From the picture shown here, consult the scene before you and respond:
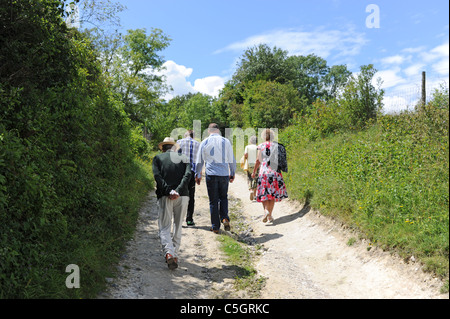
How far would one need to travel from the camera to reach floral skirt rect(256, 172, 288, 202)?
342 inches

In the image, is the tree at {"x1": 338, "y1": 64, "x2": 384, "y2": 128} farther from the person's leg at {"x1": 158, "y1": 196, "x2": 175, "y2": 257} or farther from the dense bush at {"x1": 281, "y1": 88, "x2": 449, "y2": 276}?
the person's leg at {"x1": 158, "y1": 196, "x2": 175, "y2": 257}

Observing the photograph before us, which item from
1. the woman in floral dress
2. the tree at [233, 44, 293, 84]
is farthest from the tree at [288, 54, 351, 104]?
the woman in floral dress

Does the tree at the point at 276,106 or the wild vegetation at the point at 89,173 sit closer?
the wild vegetation at the point at 89,173

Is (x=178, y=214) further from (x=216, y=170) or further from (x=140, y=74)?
(x=140, y=74)

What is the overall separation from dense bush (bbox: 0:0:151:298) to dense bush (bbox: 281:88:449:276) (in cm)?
468

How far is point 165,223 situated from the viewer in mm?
5957

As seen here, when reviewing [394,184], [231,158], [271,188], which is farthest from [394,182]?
Answer: [231,158]

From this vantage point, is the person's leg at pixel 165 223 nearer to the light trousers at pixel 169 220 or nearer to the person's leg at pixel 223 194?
the light trousers at pixel 169 220

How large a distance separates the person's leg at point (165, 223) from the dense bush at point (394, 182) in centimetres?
357

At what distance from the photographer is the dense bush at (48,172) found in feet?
14.8

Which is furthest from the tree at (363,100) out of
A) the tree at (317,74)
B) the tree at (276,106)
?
the tree at (317,74)

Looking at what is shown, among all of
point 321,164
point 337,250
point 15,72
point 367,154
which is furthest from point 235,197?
point 15,72

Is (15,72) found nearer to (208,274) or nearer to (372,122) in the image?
(208,274)

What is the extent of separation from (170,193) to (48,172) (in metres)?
2.07
